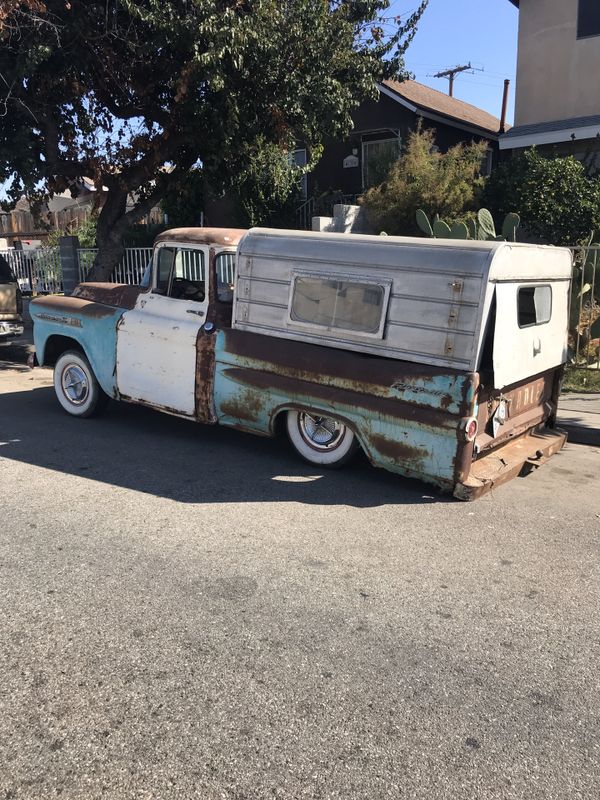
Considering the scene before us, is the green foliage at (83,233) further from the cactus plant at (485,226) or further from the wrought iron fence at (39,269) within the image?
the cactus plant at (485,226)

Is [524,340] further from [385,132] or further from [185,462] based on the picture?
[385,132]

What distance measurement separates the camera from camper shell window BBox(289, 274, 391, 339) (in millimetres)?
5555

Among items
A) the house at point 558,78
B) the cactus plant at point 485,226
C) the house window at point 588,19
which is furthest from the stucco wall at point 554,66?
the cactus plant at point 485,226

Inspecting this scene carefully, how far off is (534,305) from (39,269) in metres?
15.7

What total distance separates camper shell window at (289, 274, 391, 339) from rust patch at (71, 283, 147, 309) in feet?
6.98

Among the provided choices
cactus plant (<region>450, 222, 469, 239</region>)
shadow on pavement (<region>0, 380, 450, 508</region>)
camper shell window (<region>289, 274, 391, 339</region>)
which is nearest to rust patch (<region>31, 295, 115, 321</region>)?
shadow on pavement (<region>0, 380, 450, 508</region>)

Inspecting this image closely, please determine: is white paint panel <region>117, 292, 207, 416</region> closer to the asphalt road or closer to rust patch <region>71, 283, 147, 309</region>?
rust patch <region>71, 283, 147, 309</region>

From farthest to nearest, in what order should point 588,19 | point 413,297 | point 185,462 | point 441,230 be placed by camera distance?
point 588,19 < point 441,230 < point 185,462 < point 413,297

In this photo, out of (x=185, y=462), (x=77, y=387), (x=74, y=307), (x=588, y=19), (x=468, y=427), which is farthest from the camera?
(x=588, y=19)

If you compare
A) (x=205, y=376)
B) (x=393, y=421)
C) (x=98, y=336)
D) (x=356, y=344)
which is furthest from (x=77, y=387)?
(x=393, y=421)

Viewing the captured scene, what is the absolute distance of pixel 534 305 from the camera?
5812mm

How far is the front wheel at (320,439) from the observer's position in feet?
19.5

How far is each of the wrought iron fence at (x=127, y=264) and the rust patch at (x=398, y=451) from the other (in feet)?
36.2

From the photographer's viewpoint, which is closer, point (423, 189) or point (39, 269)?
point (423, 189)
